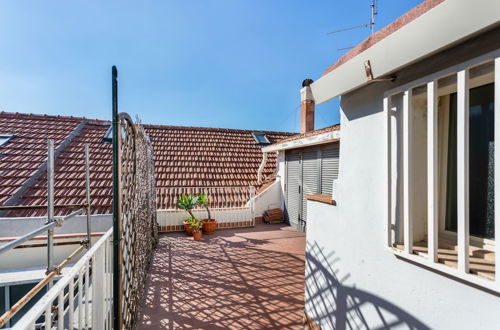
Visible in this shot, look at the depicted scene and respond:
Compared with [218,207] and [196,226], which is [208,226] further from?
[218,207]

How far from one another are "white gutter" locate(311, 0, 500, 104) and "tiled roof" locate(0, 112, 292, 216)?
6689 mm

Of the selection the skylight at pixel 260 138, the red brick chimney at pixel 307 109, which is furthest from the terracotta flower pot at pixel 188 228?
the skylight at pixel 260 138

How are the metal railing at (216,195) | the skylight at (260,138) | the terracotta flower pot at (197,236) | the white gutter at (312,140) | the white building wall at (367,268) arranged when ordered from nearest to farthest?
the white building wall at (367,268) < the white gutter at (312,140) < the terracotta flower pot at (197,236) < the metal railing at (216,195) < the skylight at (260,138)

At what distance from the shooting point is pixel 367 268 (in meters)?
2.17

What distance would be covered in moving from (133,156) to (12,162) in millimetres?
7153

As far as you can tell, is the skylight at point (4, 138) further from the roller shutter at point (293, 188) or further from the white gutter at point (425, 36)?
the white gutter at point (425, 36)

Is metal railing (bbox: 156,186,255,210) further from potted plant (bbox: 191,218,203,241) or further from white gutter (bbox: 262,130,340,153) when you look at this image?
white gutter (bbox: 262,130,340,153)

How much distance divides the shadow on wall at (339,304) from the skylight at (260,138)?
1010cm

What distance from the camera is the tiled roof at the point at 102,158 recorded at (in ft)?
20.6

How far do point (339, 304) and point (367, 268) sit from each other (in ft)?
2.25

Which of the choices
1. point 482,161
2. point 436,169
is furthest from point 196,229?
point 482,161

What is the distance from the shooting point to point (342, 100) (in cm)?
256

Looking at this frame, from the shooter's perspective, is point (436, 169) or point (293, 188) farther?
point (293, 188)

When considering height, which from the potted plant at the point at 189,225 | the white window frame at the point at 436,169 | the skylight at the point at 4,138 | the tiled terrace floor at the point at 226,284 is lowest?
the tiled terrace floor at the point at 226,284
